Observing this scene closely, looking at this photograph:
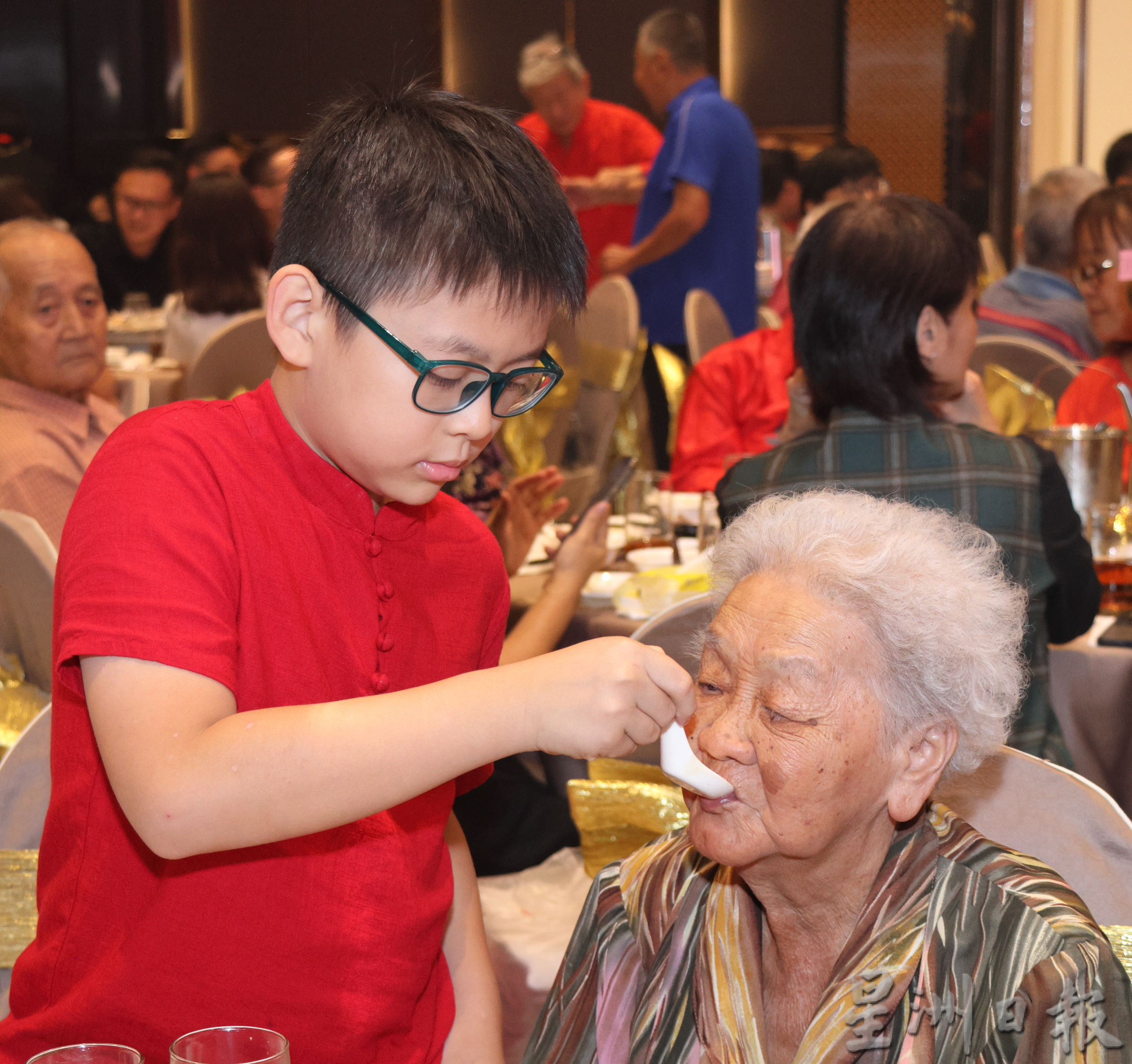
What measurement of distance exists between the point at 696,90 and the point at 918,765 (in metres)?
4.47

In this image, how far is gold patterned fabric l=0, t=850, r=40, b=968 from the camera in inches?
55.2

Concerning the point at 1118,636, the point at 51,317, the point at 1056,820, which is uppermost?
the point at 51,317

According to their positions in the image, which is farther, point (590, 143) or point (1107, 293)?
point (590, 143)

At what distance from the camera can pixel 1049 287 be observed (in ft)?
15.7

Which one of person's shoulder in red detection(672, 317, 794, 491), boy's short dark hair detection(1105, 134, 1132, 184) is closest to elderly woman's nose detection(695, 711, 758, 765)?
person's shoulder in red detection(672, 317, 794, 491)

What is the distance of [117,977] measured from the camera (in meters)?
1.03

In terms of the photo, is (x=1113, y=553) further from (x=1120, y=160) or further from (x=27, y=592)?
(x=1120, y=160)

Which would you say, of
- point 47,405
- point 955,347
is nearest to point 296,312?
point 955,347

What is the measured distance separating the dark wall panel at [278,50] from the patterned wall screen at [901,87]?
3.59m

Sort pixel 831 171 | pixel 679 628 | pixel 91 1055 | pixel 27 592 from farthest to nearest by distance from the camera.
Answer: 1. pixel 831 171
2. pixel 27 592
3. pixel 679 628
4. pixel 91 1055

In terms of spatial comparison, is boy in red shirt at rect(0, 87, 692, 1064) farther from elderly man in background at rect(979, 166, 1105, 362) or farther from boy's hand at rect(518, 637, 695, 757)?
elderly man in background at rect(979, 166, 1105, 362)

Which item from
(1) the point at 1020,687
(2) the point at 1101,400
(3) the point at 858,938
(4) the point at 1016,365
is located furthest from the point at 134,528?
(4) the point at 1016,365

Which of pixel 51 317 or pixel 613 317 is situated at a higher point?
pixel 51 317

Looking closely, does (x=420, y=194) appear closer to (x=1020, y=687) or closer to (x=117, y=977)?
(x=117, y=977)
